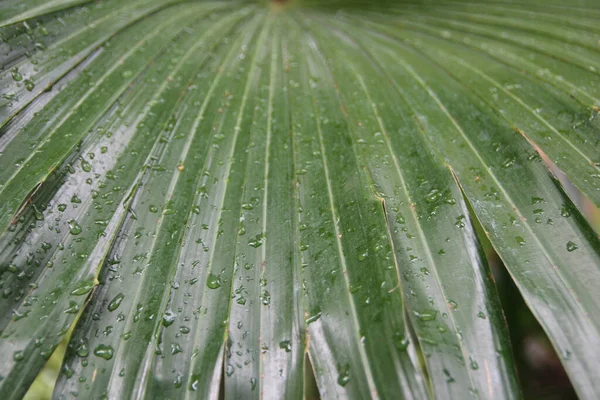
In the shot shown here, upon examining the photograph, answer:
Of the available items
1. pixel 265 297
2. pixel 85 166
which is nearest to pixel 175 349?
pixel 265 297

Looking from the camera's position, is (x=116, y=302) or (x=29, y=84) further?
(x=29, y=84)

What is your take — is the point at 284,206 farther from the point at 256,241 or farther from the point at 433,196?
the point at 433,196

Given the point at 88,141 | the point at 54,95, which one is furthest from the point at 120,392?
the point at 54,95

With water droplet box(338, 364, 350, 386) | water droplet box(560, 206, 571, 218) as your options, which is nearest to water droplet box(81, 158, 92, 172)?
water droplet box(338, 364, 350, 386)

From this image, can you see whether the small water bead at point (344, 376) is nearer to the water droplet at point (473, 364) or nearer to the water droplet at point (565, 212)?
the water droplet at point (473, 364)

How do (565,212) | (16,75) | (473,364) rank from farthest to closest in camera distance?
(16,75) < (565,212) < (473,364)

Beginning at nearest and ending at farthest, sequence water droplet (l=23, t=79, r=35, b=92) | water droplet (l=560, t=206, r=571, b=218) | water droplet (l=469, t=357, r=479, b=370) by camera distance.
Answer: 1. water droplet (l=469, t=357, r=479, b=370)
2. water droplet (l=560, t=206, r=571, b=218)
3. water droplet (l=23, t=79, r=35, b=92)

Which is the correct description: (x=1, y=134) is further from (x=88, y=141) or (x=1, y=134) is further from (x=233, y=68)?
(x=233, y=68)

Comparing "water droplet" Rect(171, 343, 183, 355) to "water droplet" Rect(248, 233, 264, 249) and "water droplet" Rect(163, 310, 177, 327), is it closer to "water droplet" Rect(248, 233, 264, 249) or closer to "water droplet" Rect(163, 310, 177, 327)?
"water droplet" Rect(163, 310, 177, 327)

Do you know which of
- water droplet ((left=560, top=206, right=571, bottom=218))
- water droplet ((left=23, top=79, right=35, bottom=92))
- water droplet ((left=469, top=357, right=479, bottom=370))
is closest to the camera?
water droplet ((left=469, top=357, right=479, bottom=370))
